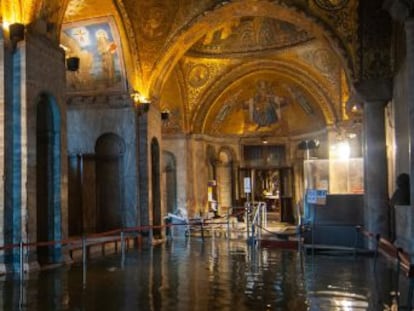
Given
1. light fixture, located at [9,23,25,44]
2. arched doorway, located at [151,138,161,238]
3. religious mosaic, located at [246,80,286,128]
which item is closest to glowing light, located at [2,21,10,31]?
light fixture, located at [9,23,25,44]

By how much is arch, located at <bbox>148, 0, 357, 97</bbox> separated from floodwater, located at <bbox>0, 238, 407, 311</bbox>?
20.6ft

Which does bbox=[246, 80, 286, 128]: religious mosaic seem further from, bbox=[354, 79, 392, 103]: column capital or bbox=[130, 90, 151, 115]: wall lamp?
bbox=[354, 79, 392, 103]: column capital

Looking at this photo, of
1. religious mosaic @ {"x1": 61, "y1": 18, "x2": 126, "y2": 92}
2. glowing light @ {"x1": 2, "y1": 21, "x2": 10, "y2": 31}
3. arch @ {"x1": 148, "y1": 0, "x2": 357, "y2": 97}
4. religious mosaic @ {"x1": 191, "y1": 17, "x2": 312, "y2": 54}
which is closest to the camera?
glowing light @ {"x1": 2, "y1": 21, "x2": 10, "y2": 31}

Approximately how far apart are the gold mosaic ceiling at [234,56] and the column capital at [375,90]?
64 cm

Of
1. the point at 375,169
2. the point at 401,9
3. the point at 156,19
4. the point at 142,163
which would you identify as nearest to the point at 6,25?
the point at 156,19

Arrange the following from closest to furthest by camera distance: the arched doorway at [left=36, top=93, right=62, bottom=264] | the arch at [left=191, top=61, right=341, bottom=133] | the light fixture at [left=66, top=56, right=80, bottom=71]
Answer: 1. the arched doorway at [left=36, top=93, right=62, bottom=264]
2. the light fixture at [left=66, top=56, right=80, bottom=71]
3. the arch at [left=191, top=61, right=341, bottom=133]

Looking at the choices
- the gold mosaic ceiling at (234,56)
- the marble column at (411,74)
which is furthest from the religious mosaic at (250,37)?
the marble column at (411,74)

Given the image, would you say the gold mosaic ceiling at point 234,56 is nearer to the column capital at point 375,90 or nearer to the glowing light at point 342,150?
the column capital at point 375,90

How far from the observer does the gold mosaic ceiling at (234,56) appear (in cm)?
1497

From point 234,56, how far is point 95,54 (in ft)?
28.4

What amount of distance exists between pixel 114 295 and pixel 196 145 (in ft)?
58.7

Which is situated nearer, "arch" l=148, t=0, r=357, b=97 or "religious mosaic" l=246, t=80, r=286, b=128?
"arch" l=148, t=0, r=357, b=97

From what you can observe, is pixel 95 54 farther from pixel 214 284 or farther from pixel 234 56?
pixel 214 284

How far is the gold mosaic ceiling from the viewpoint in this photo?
1497 centimetres
